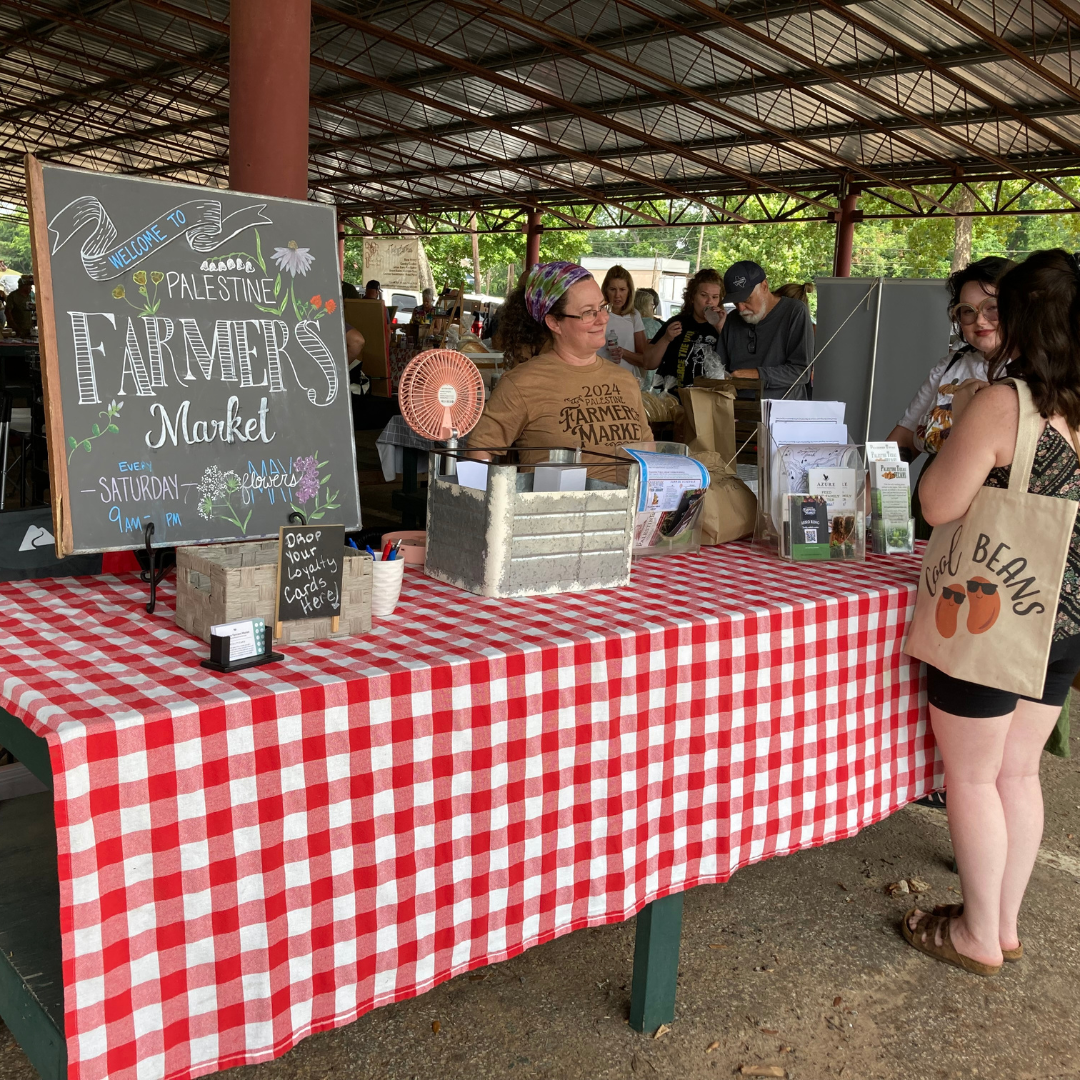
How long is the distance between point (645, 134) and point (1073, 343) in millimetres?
12165

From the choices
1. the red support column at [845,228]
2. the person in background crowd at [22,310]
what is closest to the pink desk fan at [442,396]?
the person in background crowd at [22,310]

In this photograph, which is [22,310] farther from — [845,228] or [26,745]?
[845,228]

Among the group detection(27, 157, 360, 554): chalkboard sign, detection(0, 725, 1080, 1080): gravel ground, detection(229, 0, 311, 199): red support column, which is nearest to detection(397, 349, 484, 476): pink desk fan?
detection(27, 157, 360, 554): chalkboard sign

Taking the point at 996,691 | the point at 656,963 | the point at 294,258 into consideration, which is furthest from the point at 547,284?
→ the point at 656,963

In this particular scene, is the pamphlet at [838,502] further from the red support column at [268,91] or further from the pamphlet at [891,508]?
the red support column at [268,91]

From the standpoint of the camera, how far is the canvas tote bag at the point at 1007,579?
1.77 meters

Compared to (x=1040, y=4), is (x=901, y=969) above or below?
below

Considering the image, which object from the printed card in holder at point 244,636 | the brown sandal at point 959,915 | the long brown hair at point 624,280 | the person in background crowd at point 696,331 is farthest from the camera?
the long brown hair at point 624,280

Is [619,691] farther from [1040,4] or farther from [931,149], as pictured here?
[931,149]

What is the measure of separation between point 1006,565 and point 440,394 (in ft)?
3.51

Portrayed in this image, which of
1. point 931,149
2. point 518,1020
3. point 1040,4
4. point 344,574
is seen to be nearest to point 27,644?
point 344,574

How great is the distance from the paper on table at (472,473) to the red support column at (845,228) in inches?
512

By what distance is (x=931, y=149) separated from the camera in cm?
1202

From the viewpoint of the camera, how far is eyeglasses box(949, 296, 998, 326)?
2.60 m
